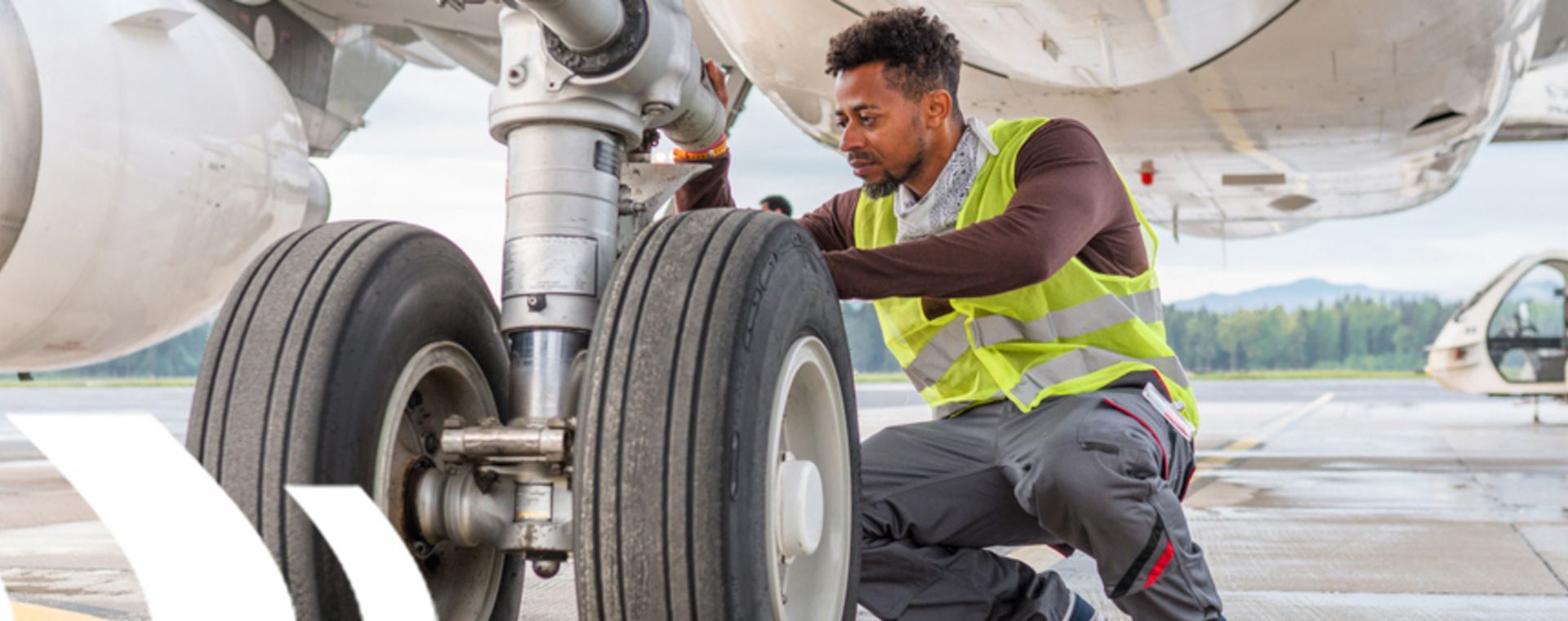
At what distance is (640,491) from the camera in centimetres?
153

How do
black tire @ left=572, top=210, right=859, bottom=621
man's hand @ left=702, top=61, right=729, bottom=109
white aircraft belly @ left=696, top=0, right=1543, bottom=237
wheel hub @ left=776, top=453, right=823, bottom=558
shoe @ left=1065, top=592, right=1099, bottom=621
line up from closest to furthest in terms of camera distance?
black tire @ left=572, top=210, right=859, bottom=621, wheel hub @ left=776, top=453, right=823, bottom=558, man's hand @ left=702, top=61, right=729, bottom=109, shoe @ left=1065, top=592, right=1099, bottom=621, white aircraft belly @ left=696, top=0, right=1543, bottom=237

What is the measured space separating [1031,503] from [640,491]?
38.7 inches

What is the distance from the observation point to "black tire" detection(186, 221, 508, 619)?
162 cm

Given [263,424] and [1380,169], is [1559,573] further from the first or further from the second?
[1380,169]

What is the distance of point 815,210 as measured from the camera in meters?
2.85

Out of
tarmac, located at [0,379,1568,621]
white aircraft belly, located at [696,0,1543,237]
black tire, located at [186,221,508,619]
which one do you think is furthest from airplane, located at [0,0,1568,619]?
white aircraft belly, located at [696,0,1543,237]

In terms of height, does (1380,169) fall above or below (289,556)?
above

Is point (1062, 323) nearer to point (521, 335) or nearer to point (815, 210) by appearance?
point (815, 210)

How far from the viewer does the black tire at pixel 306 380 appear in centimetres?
162

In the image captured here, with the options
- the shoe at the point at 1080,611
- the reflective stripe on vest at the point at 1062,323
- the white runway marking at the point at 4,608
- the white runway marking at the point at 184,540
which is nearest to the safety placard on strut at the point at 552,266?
the white runway marking at the point at 184,540

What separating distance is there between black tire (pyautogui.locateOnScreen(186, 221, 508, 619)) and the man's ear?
998 mm

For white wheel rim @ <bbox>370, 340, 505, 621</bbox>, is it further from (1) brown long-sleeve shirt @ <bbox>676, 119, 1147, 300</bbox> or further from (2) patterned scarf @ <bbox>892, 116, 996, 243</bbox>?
(2) patterned scarf @ <bbox>892, 116, 996, 243</bbox>

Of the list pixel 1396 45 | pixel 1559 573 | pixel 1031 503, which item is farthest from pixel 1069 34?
pixel 1031 503

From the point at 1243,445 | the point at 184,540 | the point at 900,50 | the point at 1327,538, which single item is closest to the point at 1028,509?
the point at 900,50
